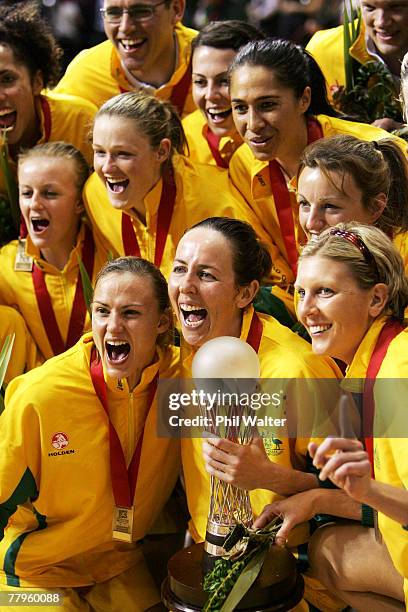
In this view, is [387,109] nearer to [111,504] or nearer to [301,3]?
[111,504]

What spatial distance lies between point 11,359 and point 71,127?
1089mm

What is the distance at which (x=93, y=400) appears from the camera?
3.39m

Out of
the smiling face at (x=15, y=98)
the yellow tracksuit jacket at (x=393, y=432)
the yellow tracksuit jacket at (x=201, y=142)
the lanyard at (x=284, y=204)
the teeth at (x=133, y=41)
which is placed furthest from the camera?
the teeth at (x=133, y=41)

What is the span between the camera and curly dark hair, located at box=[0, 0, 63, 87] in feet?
15.3

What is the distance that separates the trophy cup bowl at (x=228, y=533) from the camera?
2770mm

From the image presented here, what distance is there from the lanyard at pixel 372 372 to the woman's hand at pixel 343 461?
45cm

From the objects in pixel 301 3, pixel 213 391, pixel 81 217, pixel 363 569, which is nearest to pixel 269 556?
pixel 363 569

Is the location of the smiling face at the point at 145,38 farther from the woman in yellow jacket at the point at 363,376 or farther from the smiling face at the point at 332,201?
the woman in yellow jacket at the point at 363,376

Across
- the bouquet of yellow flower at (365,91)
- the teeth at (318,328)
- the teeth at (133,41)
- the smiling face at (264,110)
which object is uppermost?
the teeth at (133,41)

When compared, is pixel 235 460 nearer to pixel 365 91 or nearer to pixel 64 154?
pixel 64 154

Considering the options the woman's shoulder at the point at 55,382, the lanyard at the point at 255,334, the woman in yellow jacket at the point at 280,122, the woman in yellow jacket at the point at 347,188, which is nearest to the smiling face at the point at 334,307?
the lanyard at the point at 255,334

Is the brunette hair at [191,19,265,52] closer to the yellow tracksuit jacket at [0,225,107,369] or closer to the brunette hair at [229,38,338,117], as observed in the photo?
the brunette hair at [229,38,338,117]

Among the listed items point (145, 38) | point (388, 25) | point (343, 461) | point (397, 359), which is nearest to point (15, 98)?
point (145, 38)

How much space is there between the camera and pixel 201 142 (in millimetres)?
4496
